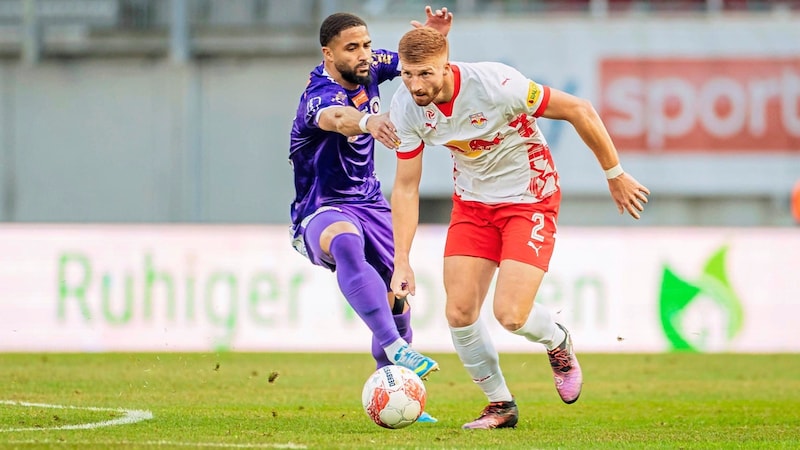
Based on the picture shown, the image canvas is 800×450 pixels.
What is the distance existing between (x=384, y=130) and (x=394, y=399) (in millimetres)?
1389

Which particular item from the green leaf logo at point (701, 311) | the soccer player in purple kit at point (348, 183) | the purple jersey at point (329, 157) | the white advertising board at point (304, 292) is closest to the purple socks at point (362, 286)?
the soccer player in purple kit at point (348, 183)

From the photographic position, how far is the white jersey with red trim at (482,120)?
685 cm

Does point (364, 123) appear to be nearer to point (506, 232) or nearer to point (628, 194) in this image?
point (506, 232)

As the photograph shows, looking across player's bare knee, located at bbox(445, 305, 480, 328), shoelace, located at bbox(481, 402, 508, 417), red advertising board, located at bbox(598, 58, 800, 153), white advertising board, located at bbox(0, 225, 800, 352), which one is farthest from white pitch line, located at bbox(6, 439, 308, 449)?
red advertising board, located at bbox(598, 58, 800, 153)

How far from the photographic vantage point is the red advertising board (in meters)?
20.9

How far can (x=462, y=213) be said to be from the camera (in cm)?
736

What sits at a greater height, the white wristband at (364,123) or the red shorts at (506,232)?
the white wristband at (364,123)

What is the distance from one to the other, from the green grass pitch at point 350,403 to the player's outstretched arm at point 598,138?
1264 mm

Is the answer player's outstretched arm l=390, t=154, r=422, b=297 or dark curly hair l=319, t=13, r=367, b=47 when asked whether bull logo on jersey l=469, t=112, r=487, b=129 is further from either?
dark curly hair l=319, t=13, r=367, b=47

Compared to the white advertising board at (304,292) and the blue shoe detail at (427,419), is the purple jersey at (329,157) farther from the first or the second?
the white advertising board at (304,292)

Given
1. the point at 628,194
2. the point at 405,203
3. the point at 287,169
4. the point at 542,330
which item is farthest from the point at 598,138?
the point at 287,169

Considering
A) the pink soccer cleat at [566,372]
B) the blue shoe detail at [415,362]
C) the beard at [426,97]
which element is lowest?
the pink soccer cleat at [566,372]

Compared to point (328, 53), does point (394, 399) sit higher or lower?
lower

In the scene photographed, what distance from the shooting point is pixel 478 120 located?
689 centimetres
